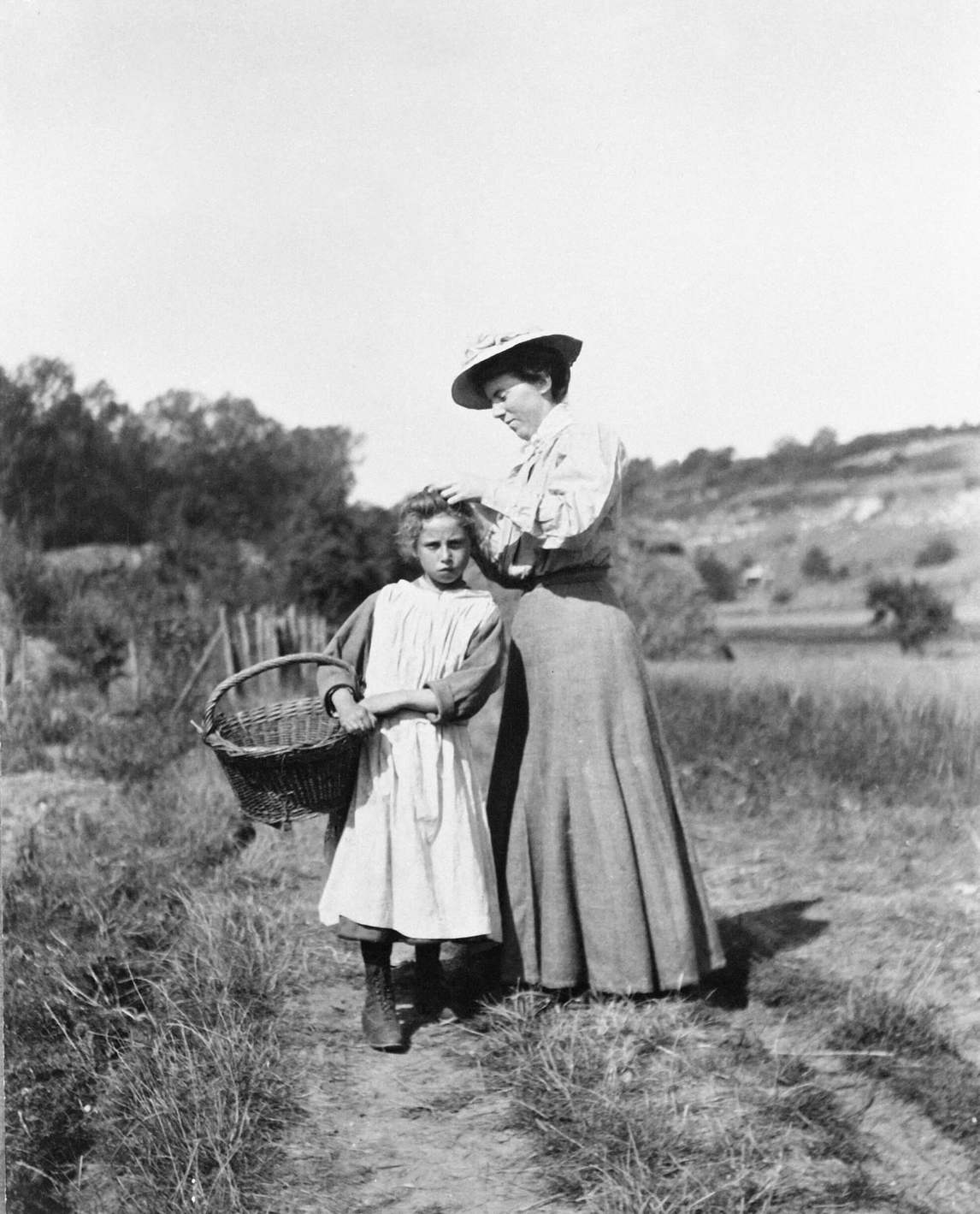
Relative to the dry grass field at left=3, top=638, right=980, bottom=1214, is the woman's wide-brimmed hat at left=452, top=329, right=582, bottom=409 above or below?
above

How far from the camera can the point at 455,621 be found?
3293 mm

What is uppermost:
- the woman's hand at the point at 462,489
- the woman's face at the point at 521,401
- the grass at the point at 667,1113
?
the woman's face at the point at 521,401

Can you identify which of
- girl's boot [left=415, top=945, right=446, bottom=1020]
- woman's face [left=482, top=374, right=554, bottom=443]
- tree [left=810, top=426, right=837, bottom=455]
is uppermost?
tree [left=810, top=426, right=837, bottom=455]

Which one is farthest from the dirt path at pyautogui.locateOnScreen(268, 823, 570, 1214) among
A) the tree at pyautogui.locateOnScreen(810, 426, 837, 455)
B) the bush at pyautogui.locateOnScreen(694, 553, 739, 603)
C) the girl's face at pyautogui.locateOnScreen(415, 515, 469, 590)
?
the tree at pyautogui.locateOnScreen(810, 426, 837, 455)

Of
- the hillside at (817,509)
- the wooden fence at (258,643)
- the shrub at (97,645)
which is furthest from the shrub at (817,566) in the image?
the shrub at (97,645)

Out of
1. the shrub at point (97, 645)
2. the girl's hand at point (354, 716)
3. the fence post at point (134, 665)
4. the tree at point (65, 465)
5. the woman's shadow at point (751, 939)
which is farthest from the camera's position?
the tree at point (65, 465)

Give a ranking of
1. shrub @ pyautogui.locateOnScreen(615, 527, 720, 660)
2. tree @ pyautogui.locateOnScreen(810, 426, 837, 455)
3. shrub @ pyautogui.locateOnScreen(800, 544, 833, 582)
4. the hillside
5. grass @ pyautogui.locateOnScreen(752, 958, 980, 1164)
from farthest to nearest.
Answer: tree @ pyautogui.locateOnScreen(810, 426, 837, 455) → shrub @ pyautogui.locateOnScreen(800, 544, 833, 582) → the hillside → shrub @ pyautogui.locateOnScreen(615, 527, 720, 660) → grass @ pyautogui.locateOnScreen(752, 958, 980, 1164)

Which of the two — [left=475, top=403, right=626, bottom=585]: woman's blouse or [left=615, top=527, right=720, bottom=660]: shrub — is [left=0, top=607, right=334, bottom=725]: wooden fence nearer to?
[left=615, top=527, right=720, bottom=660]: shrub

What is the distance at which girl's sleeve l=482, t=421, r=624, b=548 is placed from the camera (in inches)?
128

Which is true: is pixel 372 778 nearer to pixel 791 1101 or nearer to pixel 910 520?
pixel 791 1101

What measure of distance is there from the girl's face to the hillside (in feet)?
47.3

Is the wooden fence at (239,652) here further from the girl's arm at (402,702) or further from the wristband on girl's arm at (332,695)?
the girl's arm at (402,702)

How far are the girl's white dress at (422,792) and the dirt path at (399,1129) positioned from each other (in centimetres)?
40

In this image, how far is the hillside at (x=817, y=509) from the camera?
19266mm
